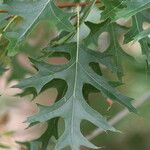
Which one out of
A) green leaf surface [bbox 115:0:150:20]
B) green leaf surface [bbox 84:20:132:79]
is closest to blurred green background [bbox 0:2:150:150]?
green leaf surface [bbox 84:20:132:79]

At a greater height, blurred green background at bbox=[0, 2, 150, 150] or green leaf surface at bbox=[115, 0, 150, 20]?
green leaf surface at bbox=[115, 0, 150, 20]

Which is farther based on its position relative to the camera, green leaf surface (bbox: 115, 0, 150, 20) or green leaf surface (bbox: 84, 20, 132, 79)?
green leaf surface (bbox: 84, 20, 132, 79)

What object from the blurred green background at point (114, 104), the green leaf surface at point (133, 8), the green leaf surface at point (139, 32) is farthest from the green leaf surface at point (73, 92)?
the blurred green background at point (114, 104)

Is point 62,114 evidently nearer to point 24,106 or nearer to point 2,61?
point 2,61

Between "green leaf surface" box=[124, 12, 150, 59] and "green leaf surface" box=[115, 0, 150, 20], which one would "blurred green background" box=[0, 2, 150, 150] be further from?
"green leaf surface" box=[115, 0, 150, 20]

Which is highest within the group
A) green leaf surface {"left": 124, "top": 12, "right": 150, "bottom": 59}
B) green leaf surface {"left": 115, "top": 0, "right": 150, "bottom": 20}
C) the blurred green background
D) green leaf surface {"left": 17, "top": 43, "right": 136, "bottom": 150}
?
green leaf surface {"left": 115, "top": 0, "right": 150, "bottom": 20}

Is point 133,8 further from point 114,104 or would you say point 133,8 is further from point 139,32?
point 114,104

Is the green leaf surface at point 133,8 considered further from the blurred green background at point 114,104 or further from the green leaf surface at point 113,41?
the blurred green background at point 114,104

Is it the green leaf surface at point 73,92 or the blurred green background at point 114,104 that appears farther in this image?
the blurred green background at point 114,104

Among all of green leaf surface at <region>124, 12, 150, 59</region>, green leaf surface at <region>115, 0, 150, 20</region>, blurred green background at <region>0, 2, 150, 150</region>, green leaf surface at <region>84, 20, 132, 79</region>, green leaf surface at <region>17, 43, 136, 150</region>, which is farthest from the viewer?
blurred green background at <region>0, 2, 150, 150</region>

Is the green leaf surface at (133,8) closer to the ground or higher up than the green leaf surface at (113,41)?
higher up

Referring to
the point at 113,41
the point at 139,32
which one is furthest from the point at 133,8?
the point at 113,41
